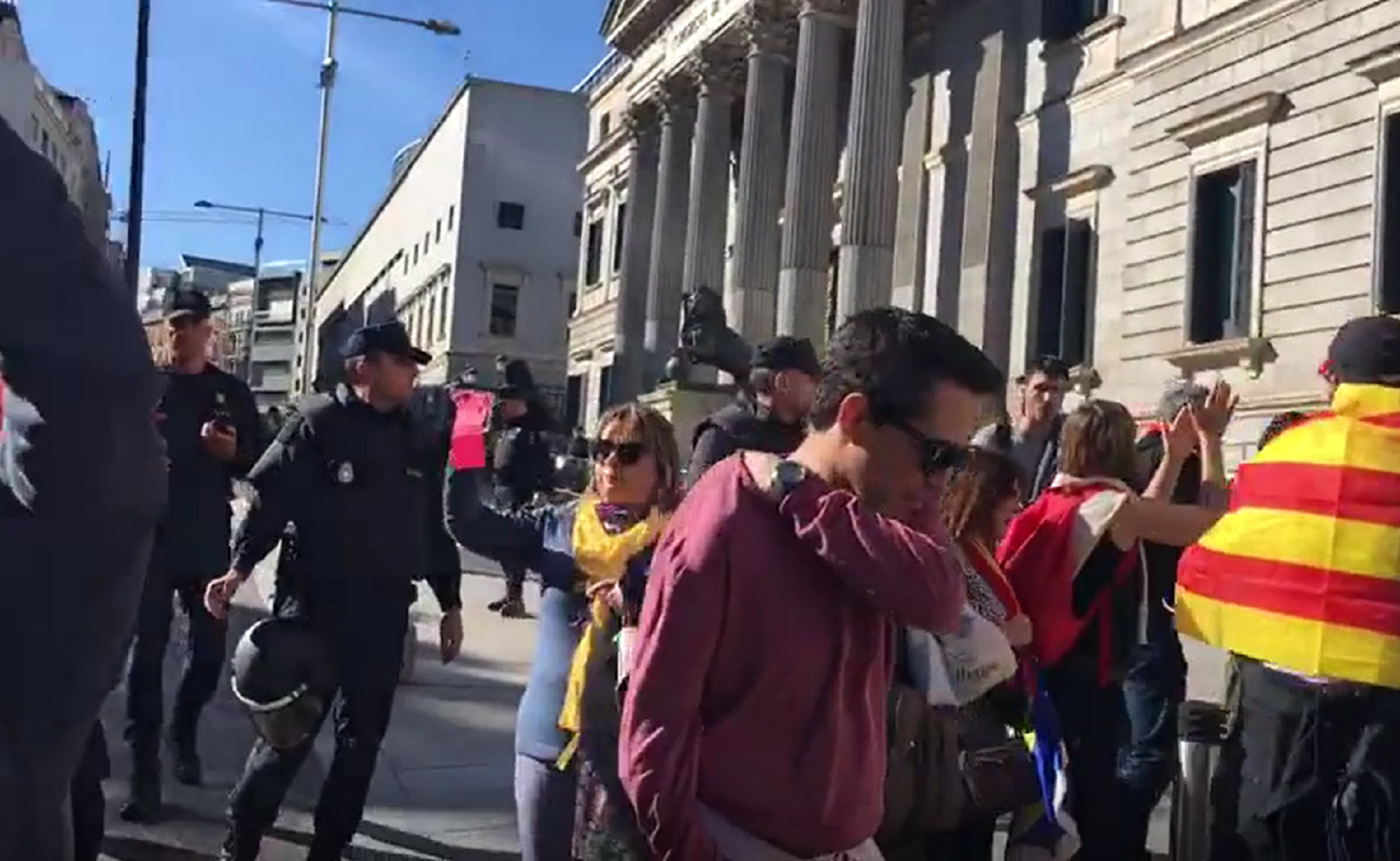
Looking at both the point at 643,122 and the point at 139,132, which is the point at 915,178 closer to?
the point at 643,122

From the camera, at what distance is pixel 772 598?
224cm

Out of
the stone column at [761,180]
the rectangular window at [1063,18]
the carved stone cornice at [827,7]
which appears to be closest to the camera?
the rectangular window at [1063,18]

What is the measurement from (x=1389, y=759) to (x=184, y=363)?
4.91 meters

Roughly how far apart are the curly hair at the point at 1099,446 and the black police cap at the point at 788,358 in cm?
130

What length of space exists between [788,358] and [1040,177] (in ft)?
66.9

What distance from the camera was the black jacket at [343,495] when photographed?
16.2 feet

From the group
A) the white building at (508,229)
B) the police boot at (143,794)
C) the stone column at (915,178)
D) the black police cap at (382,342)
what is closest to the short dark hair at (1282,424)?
the black police cap at (382,342)

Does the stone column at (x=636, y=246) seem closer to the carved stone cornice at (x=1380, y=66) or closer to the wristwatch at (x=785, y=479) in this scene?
the carved stone cornice at (x=1380, y=66)

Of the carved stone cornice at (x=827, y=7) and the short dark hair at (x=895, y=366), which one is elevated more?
the carved stone cornice at (x=827, y=7)

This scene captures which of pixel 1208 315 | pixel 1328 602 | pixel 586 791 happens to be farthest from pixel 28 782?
pixel 1208 315

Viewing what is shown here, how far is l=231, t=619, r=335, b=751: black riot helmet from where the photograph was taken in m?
4.70

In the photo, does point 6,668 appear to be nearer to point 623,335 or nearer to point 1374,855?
point 1374,855

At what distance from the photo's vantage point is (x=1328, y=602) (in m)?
3.64

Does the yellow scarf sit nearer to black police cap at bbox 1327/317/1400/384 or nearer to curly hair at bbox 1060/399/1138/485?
curly hair at bbox 1060/399/1138/485
